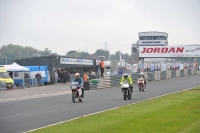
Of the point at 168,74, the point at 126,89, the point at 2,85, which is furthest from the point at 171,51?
the point at 126,89

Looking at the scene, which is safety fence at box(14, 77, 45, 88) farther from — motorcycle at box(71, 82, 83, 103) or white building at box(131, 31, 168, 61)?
white building at box(131, 31, 168, 61)

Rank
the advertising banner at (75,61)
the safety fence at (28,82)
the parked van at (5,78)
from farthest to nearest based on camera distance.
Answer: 1. the advertising banner at (75,61)
2. the safety fence at (28,82)
3. the parked van at (5,78)

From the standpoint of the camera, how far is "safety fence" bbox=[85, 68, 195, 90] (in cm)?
3617

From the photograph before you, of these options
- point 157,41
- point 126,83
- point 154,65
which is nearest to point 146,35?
point 157,41

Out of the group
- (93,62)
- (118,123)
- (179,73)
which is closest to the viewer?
→ (118,123)

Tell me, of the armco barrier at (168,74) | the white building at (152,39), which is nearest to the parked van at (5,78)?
the armco barrier at (168,74)

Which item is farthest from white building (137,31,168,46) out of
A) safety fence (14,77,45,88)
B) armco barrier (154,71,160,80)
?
safety fence (14,77,45,88)

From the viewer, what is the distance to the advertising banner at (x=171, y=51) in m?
68.2

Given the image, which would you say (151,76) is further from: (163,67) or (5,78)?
(5,78)

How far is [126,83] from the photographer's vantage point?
78.2 feet

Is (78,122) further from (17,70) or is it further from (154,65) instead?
(154,65)

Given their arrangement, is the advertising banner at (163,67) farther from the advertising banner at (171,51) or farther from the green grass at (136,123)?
the green grass at (136,123)

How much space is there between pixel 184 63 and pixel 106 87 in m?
28.4

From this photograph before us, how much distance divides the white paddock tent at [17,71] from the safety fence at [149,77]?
9.02 meters
